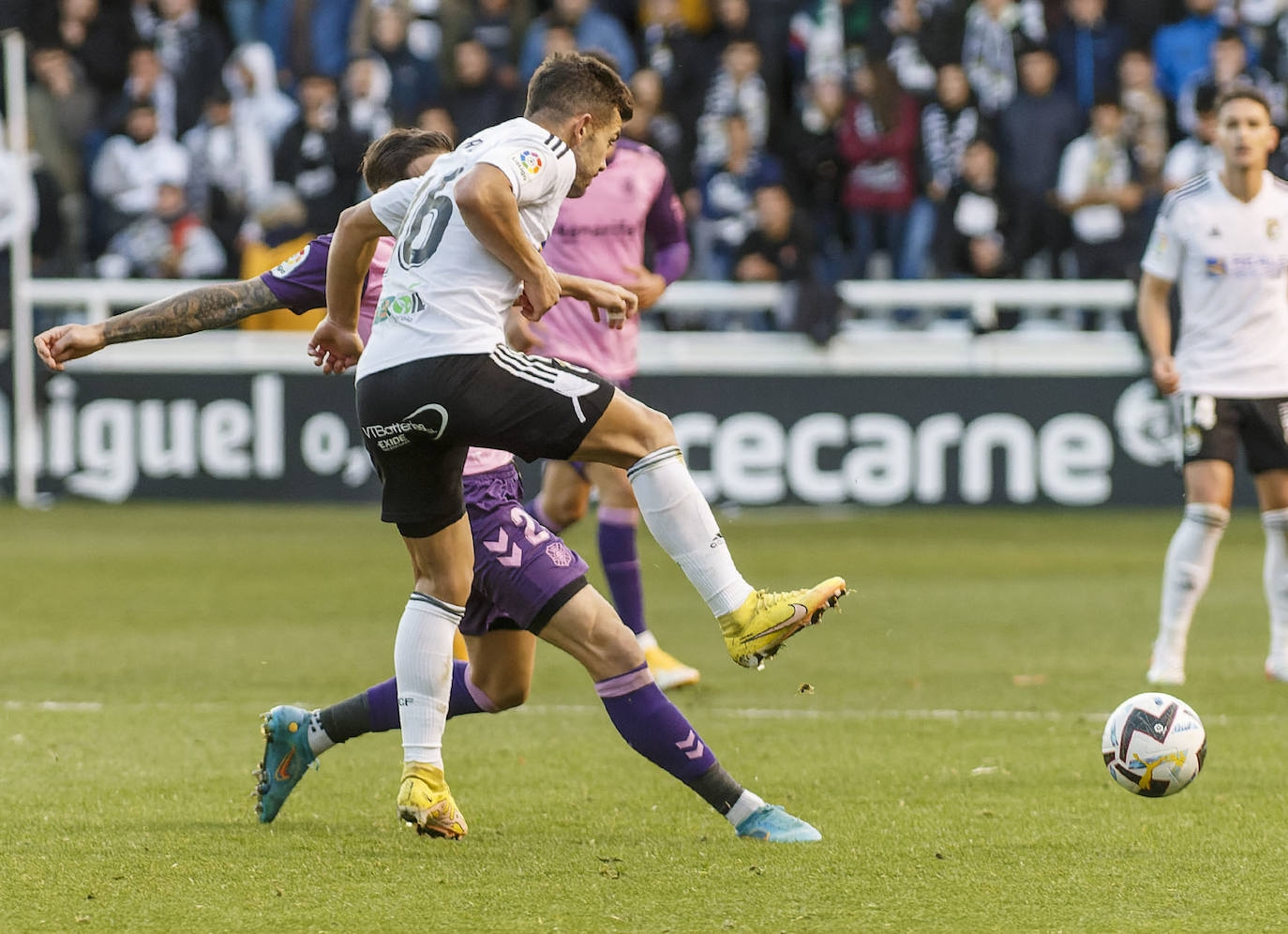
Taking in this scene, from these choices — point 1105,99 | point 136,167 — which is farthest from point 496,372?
point 136,167

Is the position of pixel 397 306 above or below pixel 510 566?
above

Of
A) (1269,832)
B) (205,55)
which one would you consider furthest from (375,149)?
(205,55)

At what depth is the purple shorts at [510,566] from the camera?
201 inches

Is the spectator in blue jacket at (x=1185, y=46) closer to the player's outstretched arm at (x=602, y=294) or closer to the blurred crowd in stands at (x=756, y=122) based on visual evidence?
the blurred crowd in stands at (x=756, y=122)

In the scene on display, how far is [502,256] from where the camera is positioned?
15.3 ft

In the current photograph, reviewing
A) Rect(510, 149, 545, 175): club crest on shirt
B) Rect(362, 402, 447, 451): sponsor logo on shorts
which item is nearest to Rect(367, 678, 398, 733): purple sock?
Rect(362, 402, 447, 451): sponsor logo on shorts

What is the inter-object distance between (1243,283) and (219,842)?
4881mm

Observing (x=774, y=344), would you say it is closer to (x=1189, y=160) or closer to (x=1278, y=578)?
(x=1189, y=160)

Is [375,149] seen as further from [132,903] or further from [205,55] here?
[205,55]

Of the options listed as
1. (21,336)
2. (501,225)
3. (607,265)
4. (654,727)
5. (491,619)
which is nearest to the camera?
(501,225)

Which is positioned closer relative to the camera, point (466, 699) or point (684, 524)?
point (684, 524)

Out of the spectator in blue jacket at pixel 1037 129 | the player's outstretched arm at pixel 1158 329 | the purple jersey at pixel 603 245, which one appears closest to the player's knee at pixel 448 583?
the purple jersey at pixel 603 245

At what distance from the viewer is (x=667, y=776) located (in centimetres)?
614

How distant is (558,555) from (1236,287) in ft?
13.0
